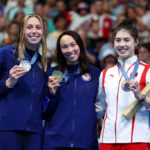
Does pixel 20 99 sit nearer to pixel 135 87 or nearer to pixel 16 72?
pixel 16 72

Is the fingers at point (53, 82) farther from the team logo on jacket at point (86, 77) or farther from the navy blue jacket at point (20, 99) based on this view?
the team logo on jacket at point (86, 77)

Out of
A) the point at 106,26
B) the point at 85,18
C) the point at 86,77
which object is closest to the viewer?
the point at 86,77

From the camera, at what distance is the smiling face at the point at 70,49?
4.82m

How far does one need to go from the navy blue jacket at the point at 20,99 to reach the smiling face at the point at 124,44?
0.93 metres

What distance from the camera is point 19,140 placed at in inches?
175

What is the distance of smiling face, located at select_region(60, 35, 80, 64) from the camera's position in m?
4.82

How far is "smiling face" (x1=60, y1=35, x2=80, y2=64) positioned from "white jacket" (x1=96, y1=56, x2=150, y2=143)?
49cm

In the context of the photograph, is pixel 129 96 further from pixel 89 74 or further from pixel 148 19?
pixel 148 19

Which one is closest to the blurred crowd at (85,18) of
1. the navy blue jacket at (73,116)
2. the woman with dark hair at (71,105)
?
the woman with dark hair at (71,105)

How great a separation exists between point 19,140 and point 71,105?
676 millimetres

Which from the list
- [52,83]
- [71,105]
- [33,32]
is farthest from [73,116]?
[33,32]

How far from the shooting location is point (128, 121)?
423 centimetres

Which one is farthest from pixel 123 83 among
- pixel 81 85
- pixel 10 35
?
pixel 10 35

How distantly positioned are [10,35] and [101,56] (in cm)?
204
